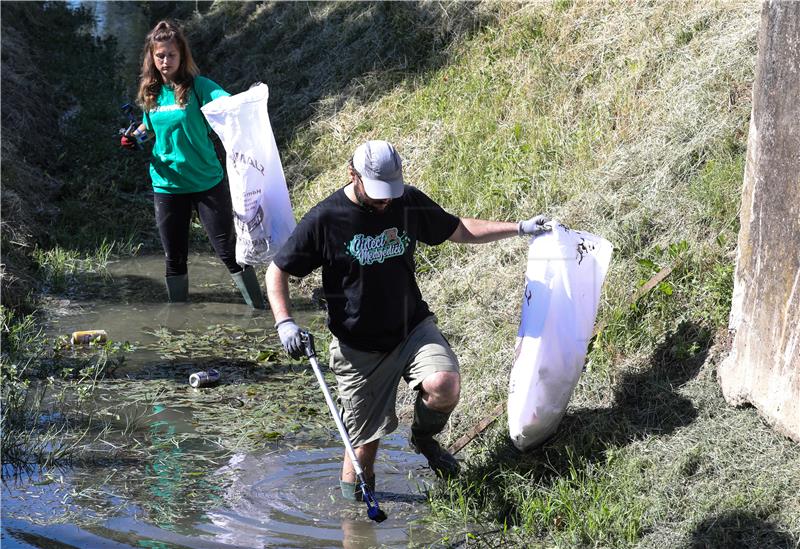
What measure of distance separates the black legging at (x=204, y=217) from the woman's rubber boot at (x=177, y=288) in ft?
1.08

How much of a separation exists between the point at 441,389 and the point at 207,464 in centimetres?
150

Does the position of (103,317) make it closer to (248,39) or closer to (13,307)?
(13,307)

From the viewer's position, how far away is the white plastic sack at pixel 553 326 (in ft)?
15.6

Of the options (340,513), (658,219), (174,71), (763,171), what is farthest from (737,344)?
(174,71)

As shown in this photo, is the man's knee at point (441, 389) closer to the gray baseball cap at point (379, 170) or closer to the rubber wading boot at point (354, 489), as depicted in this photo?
the rubber wading boot at point (354, 489)

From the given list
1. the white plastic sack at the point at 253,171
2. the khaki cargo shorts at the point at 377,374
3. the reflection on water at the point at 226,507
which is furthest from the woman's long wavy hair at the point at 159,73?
the khaki cargo shorts at the point at 377,374

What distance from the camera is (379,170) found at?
441 centimetres

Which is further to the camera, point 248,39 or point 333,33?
point 248,39

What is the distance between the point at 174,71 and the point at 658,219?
3.31m

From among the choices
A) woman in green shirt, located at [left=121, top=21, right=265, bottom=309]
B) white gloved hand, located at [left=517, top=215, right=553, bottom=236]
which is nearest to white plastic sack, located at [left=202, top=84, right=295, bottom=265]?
woman in green shirt, located at [left=121, top=21, right=265, bottom=309]

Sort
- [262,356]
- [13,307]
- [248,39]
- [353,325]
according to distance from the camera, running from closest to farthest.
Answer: [353,325] → [262,356] → [13,307] → [248,39]

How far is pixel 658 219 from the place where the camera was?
20.3 ft

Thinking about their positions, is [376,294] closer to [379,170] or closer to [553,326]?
[379,170]

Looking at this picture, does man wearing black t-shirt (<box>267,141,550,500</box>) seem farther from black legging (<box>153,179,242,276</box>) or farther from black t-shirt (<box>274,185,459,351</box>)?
black legging (<box>153,179,242,276</box>)
